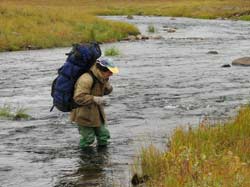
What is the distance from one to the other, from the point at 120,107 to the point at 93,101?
20.7 feet

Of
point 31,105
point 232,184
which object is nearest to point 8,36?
point 31,105

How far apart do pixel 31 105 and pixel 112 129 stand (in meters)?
4.67

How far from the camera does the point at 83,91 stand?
10.9 metres

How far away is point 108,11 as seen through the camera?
97.6 meters

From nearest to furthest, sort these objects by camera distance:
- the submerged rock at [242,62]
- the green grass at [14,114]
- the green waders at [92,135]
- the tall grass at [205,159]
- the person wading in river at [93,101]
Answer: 1. the tall grass at [205,159]
2. the person wading in river at [93,101]
3. the green waders at [92,135]
4. the green grass at [14,114]
5. the submerged rock at [242,62]

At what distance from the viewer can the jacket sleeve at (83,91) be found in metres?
10.9

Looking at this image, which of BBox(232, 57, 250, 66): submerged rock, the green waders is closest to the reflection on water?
the green waders

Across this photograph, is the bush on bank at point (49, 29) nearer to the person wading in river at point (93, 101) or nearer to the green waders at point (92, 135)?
the green waders at point (92, 135)

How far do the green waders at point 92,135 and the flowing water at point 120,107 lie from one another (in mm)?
182

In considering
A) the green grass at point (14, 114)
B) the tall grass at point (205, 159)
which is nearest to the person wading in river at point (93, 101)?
the tall grass at point (205, 159)

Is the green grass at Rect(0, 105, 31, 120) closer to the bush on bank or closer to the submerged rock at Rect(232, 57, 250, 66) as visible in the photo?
the submerged rock at Rect(232, 57, 250, 66)

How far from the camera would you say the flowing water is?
10.9 metres

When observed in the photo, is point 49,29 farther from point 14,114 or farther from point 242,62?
Answer: point 14,114

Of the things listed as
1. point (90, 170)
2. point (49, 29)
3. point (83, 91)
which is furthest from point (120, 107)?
point (49, 29)
